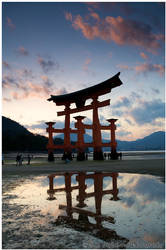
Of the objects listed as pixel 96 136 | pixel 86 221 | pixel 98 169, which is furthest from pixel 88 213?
pixel 96 136

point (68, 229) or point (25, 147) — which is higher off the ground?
point (68, 229)

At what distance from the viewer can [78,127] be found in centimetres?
2408

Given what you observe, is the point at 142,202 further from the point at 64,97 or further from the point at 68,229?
the point at 64,97

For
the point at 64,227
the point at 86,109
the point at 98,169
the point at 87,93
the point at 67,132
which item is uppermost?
the point at 87,93

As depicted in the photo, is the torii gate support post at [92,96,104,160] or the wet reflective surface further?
the torii gate support post at [92,96,104,160]

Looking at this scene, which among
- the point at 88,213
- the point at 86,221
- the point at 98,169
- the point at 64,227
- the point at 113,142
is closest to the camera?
the point at 64,227

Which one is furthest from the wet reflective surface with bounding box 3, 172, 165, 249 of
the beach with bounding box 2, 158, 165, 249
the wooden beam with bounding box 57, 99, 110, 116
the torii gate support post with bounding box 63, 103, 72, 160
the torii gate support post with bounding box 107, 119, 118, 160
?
the torii gate support post with bounding box 107, 119, 118, 160

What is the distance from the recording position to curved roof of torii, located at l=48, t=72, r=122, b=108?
20489 millimetres

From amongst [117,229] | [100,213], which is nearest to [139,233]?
[117,229]

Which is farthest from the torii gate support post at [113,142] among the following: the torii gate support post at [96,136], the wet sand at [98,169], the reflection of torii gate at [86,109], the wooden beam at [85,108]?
the wet sand at [98,169]

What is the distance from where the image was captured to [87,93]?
23.2 metres

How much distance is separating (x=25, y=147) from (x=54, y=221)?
83.7 m

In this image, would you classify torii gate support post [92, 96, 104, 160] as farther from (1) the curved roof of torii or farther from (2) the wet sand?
(2) the wet sand

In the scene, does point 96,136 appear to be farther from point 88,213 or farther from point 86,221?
point 86,221
